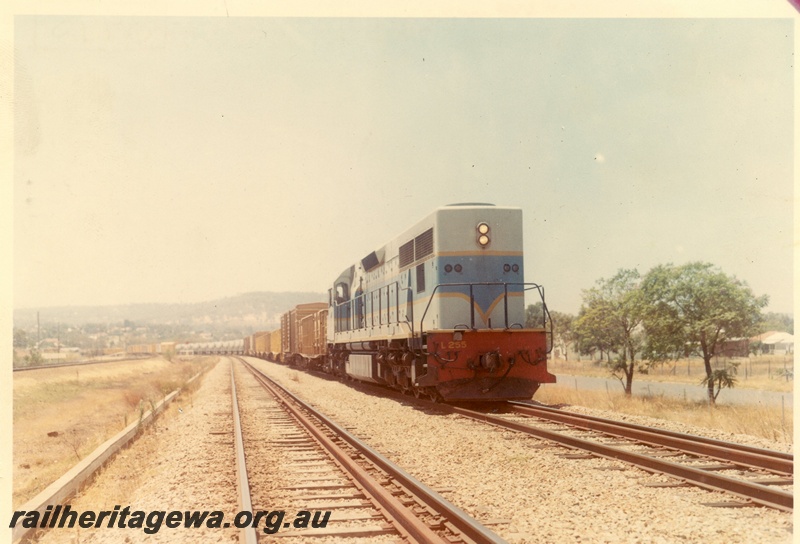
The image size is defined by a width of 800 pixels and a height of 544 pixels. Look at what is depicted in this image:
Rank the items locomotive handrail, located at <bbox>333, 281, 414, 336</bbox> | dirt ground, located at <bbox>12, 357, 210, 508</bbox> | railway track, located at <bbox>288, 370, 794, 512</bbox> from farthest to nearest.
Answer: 1. locomotive handrail, located at <bbox>333, 281, 414, 336</bbox>
2. dirt ground, located at <bbox>12, 357, 210, 508</bbox>
3. railway track, located at <bbox>288, 370, 794, 512</bbox>

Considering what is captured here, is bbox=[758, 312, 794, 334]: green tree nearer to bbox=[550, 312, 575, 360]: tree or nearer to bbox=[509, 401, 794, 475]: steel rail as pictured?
bbox=[509, 401, 794, 475]: steel rail

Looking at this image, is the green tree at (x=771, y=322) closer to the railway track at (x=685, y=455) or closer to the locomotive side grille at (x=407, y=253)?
the railway track at (x=685, y=455)

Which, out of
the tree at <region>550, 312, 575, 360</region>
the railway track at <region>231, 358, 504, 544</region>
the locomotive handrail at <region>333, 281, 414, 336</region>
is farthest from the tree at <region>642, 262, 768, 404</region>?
the tree at <region>550, 312, 575, 360</region>

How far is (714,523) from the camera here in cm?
551

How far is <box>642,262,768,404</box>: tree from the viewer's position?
20672mm

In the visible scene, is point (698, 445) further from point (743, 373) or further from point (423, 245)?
point (743, 373)

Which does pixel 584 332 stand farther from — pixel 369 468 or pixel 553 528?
pixel 553 528

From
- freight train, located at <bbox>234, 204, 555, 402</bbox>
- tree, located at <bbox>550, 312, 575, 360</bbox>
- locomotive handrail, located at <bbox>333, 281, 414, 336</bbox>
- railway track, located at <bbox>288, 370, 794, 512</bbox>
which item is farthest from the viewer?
tree, located at <bbox>550, 312, 575, 360</bbox>

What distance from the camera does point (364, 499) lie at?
21.1ft

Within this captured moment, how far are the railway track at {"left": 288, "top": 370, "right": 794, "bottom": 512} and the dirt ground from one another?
7.96 metres

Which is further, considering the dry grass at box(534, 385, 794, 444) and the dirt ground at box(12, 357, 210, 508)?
the dirt ground at box(12, 357, 210, 508)

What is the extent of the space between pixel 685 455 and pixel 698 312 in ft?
48.2

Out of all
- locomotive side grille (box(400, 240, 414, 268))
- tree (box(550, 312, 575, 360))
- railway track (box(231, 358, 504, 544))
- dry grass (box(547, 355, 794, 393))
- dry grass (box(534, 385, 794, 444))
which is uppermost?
locomotive side grille (box(400, 240, 414, 268))

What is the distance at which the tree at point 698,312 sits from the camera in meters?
20.7
